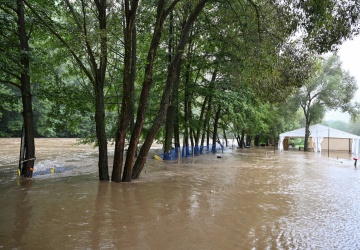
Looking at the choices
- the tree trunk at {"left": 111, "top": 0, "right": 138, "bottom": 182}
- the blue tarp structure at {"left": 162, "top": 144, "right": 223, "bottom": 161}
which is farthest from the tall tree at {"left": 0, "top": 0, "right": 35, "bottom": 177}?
the blue tarp structure at {"left": 162, "top": 144, "right": 223, "bottom": 161}

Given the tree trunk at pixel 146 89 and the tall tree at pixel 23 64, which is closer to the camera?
the tree trunk at pixel 146 89

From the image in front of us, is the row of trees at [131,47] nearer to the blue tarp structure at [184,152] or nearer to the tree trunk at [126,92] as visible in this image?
the tree trunk at [126,92]

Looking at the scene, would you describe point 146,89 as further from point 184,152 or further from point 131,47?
point 184,152

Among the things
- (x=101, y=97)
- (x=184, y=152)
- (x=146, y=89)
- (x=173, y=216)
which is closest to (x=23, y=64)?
(x=101, y=97)

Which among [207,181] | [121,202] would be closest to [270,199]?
[207,181]

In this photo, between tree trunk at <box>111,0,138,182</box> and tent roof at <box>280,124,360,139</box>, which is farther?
tent roof at <box>280,124,360,139</box>

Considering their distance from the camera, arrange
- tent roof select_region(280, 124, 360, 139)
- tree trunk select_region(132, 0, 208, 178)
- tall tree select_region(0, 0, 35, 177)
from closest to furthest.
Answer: tree trunk select_region(132, 0, 208, 178) < tall tree select_region(0, 0, 35, 177) < tent roof select_region(280, 124, 360, 139)

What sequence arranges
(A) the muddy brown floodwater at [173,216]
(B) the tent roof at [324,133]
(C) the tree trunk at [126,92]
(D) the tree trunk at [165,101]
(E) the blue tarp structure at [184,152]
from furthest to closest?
(B) the tent roof at [324,133]
(E) the blue tarp structure at [184,152]
(D) the tree trunk at [165,101]
(C) the tree trunk at [126,92]
(A) the muddy brown floodwater at [173,216]

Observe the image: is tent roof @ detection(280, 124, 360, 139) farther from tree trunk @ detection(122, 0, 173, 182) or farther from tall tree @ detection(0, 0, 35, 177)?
tall tree @ detection(0, 0, 35, 177)

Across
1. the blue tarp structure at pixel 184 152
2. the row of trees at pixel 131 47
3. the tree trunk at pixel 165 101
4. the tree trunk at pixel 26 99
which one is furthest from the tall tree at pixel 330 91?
the tree trunk at pixel 26 99

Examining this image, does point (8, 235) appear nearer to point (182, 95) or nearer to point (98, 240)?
point (98, 240)

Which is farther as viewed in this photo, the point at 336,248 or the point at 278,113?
the point at 278,113

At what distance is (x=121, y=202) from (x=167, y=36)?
11.9 m

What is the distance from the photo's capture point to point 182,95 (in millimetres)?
21453
